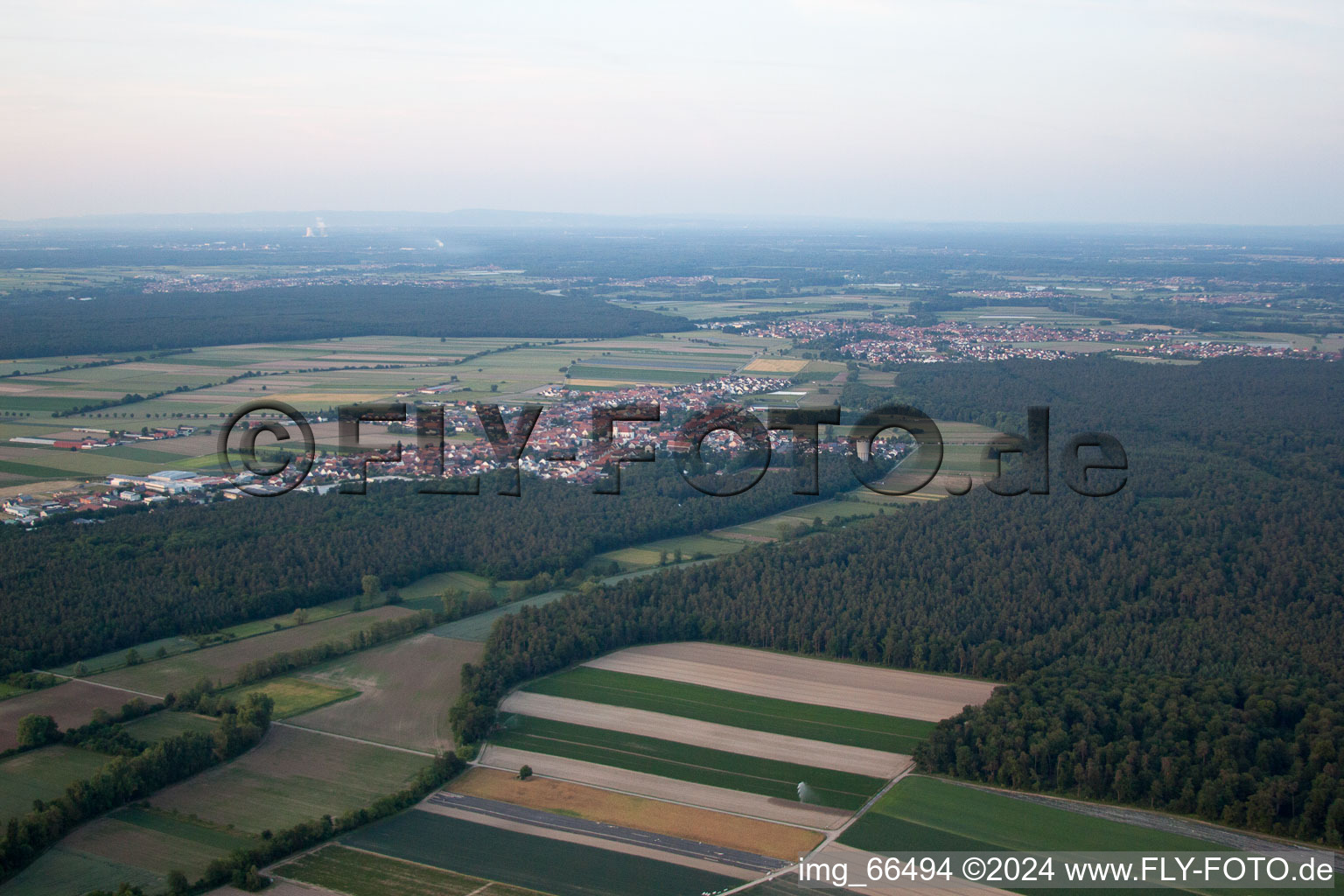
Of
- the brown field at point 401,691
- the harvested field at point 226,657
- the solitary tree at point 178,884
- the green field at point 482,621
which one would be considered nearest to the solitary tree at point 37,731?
the harvested field at point 226,657

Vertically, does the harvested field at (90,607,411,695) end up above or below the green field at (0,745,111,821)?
above

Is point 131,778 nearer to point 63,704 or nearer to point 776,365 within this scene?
point 63,704

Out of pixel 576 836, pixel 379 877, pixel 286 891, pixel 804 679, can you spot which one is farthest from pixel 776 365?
pixel 286 891

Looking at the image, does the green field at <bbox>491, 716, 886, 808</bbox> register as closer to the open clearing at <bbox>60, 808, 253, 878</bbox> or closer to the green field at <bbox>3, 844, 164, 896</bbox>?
the open clearing at <bbox>60, 808, 253, 878</bbox>

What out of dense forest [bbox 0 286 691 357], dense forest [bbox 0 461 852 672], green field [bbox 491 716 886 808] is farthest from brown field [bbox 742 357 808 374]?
green field [bbox 491 716 886 808]

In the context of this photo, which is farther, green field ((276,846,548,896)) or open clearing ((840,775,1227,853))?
open clearing ((840,775,1227,853))

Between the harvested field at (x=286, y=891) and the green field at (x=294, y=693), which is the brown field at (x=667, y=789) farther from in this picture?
the harvested field at (x=286, y=891)

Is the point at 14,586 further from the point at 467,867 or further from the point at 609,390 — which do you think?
the point at 609,390
